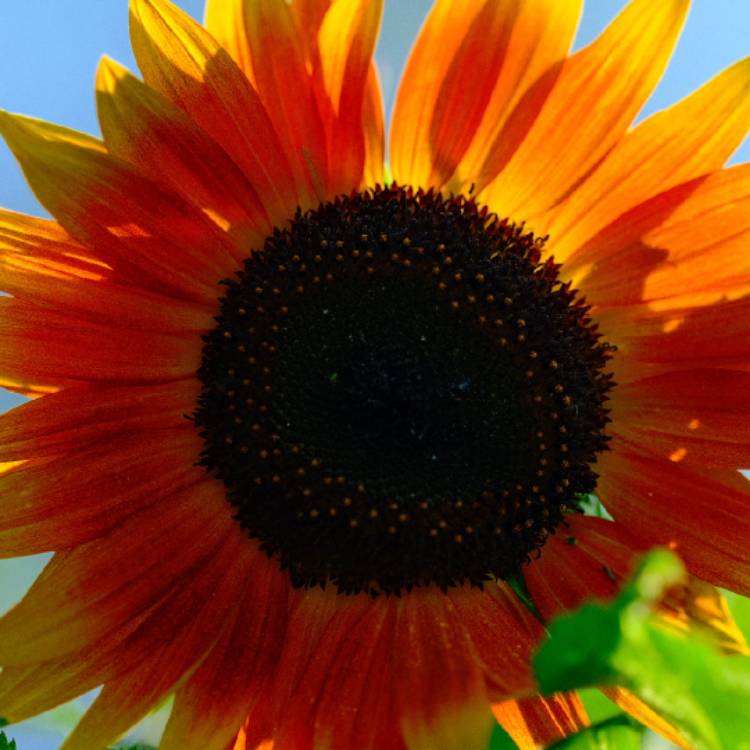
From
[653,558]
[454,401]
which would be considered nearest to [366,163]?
[454,401]

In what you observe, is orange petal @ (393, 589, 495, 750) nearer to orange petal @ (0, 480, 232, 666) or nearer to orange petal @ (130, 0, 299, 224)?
orange petal @ (0, 480, 232, 666)

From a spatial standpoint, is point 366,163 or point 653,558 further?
point 366,163

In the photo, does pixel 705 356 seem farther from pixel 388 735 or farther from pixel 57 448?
pixel 57 448

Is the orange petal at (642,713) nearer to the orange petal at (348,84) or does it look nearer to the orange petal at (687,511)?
the orange petal at (687,511)

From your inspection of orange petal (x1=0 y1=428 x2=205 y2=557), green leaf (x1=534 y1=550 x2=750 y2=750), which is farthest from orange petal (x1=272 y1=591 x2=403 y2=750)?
green leaf (x1=534 y1=550 x2=750 y2=750)

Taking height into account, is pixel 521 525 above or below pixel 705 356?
below
